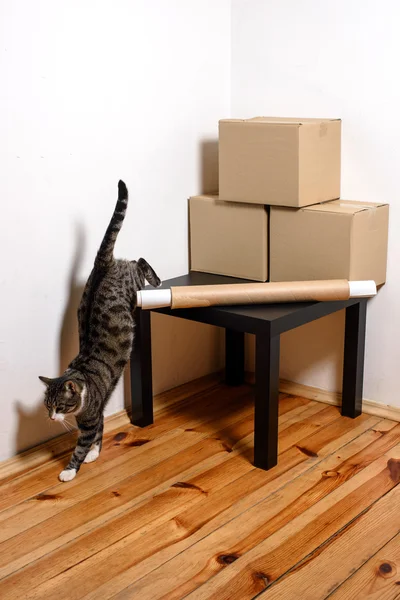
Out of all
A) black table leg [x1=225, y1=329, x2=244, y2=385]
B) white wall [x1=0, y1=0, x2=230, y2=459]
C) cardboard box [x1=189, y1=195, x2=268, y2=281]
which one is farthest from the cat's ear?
black table leg [x1=225, y1=329, x2=244, y2=385]

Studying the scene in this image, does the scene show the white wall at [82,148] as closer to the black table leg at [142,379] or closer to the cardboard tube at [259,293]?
the black table leg at [142,379]

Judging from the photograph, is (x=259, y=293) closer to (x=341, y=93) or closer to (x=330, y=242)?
(x=330, y=242)

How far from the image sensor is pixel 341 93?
237cm

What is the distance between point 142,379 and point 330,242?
0.77m

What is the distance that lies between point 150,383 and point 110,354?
0.32 m

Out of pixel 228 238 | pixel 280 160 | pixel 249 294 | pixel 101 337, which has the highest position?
pixel 280 160

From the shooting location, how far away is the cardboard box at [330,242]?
2178 mm

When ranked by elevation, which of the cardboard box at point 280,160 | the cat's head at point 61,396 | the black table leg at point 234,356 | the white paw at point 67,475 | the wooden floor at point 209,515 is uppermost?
the cardboard box at point 280,160

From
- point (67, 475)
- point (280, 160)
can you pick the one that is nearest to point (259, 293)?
point (280, 160)

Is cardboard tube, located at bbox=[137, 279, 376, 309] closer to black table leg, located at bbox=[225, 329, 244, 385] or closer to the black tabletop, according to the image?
the black tabletop

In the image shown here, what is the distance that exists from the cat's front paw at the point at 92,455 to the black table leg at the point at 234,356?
0.73 m

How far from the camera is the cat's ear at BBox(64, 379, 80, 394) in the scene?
1.95 m

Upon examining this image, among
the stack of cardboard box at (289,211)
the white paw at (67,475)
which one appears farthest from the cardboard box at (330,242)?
the white paw at (67,475)

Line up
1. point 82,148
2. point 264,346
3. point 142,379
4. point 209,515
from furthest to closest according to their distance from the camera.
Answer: point 142,379
point 82,148
point 264,346
point 209,515
